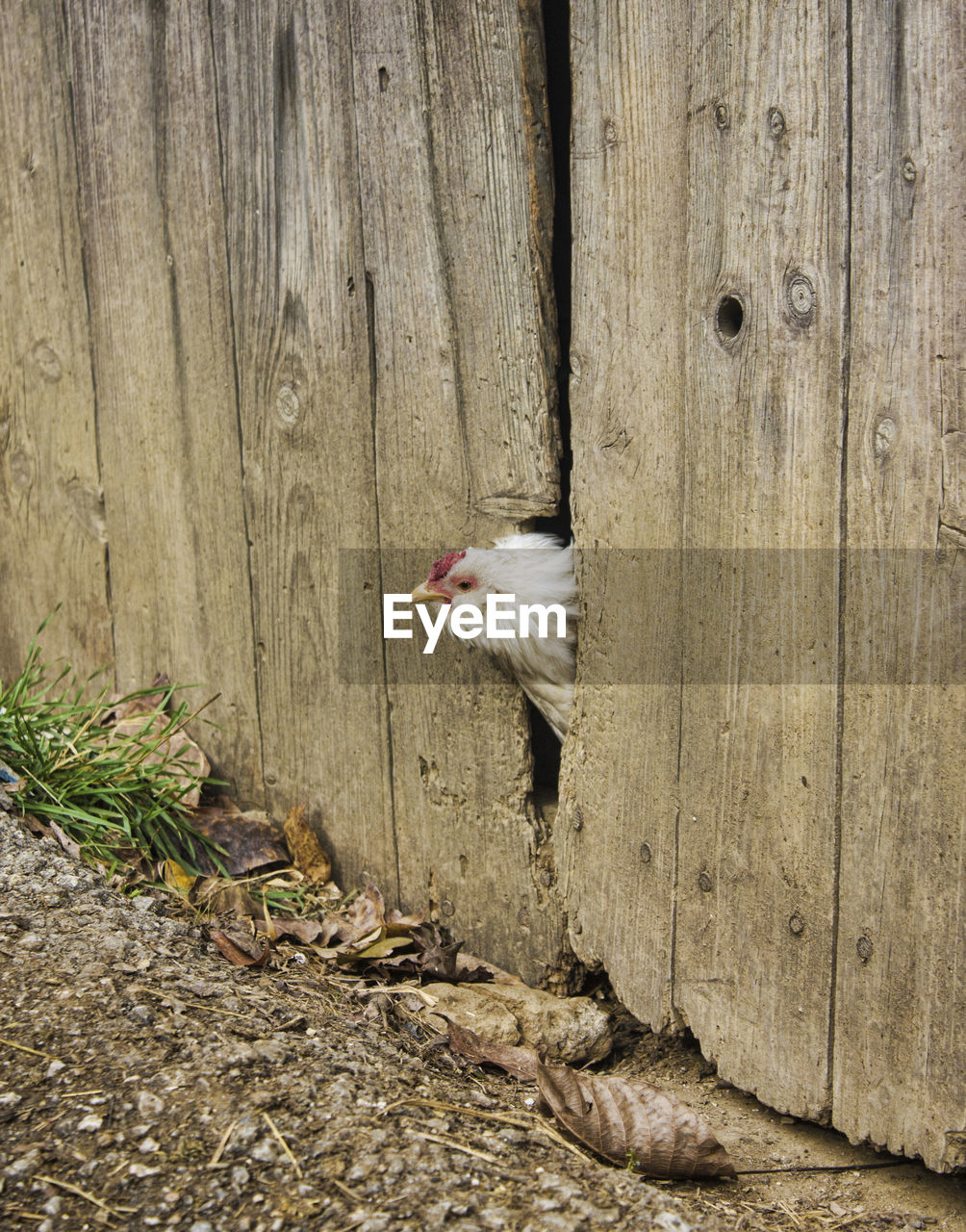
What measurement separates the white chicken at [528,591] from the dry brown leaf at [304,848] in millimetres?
835

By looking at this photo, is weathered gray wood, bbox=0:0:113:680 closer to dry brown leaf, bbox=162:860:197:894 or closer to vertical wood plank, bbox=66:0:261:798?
vertical wood plank, bbox=66:0:261:798

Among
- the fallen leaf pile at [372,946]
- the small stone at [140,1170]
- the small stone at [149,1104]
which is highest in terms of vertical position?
the small stone at [149,1104]

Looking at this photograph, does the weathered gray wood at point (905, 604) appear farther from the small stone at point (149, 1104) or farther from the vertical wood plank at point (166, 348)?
the vertical wood plank at point (166, 348)

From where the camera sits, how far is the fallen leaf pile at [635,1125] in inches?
73.4

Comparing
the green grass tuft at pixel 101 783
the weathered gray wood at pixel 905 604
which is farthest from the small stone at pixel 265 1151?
the green grass tuft at pixel 101 783

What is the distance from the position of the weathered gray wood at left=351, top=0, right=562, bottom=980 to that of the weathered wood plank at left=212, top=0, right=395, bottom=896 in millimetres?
64

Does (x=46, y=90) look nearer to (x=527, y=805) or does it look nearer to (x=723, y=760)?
(x=527, y=805)

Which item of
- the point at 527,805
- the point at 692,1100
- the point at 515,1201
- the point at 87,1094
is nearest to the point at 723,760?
the point at 527,805

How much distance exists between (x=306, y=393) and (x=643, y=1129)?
1.84 m

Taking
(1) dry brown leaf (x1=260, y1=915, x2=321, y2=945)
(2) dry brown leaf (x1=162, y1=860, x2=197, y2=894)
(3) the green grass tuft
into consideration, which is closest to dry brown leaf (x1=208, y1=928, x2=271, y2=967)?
(1) dry brown leaf (x1=260, y1=915, x2=321, y2=945)

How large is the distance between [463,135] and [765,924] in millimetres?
1785

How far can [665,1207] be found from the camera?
1.54 m

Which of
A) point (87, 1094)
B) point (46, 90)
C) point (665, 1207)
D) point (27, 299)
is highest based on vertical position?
point (46, 90)

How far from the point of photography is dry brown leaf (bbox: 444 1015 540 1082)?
216cm
